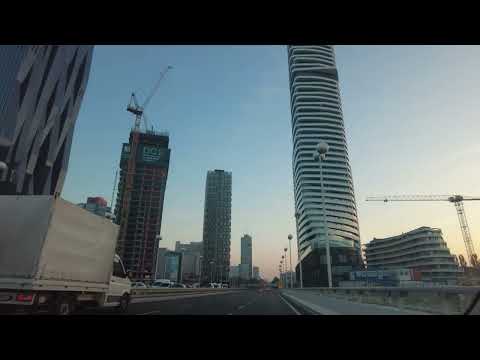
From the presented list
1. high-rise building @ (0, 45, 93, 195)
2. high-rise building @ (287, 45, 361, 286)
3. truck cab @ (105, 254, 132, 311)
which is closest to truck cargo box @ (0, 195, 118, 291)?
truck cab @ (105, 254, 132, 311)

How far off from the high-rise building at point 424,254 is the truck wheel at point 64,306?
118 meters

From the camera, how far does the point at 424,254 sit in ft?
396

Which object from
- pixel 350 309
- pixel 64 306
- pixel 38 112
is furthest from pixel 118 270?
pixel 38 112

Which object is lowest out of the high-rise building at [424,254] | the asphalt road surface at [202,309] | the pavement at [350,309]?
the asphalt road surface at [202,309]

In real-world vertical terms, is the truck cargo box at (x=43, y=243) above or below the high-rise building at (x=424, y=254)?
below

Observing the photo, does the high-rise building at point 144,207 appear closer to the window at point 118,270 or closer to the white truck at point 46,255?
the window at point 118,270

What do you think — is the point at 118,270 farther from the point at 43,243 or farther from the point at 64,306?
the point at 43,243

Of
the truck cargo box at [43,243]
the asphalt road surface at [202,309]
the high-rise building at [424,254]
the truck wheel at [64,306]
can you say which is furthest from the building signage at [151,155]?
the truck wheel at [64,306]

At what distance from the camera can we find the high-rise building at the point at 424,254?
11462 centimetres

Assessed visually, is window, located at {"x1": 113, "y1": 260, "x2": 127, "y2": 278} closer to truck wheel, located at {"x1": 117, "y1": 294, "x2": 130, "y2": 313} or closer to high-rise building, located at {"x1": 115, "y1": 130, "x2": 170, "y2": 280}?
truck wheel, located at {"x1": 117, "y1": 294, "x2": 130, "y2": 313}

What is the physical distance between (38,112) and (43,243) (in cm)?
6541

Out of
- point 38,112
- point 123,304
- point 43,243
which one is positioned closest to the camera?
point 43,243
